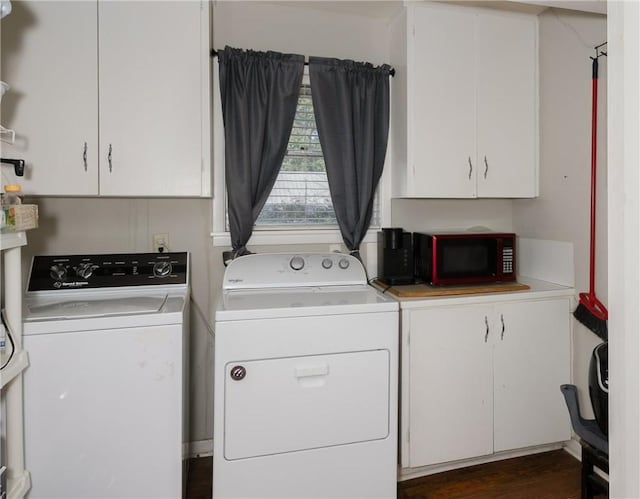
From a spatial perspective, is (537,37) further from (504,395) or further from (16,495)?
(16,495)

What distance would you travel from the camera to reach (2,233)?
1.27 metres

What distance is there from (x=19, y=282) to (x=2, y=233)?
0.66 ft

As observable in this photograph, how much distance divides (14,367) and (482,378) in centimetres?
198

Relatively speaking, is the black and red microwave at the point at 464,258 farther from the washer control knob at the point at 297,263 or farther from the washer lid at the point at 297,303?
the washer control knob at the point at 297,263

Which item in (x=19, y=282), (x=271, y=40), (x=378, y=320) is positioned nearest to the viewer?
(x=19, y=282)

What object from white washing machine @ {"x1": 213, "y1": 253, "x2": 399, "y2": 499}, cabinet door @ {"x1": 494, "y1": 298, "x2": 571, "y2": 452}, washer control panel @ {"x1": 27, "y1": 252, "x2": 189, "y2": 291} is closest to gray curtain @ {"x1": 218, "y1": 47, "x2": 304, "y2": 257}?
washer control panel @ {"x1": 27, "y1": 252, "x2": 189, "y2": 291}

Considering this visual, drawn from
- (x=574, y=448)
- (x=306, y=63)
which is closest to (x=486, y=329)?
(x=574, y=448)

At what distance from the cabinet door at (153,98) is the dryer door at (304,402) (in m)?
0.91

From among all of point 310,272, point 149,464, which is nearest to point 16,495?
point 149,464

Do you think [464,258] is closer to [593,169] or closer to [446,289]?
[446,289]

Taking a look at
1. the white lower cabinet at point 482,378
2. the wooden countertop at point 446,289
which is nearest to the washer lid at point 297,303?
the wooden countertop at point 446,289

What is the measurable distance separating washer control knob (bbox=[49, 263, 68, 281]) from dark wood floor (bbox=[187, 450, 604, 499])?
1183 mm

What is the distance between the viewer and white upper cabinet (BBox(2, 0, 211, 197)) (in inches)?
66.4

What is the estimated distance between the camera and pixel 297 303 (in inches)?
68.0
